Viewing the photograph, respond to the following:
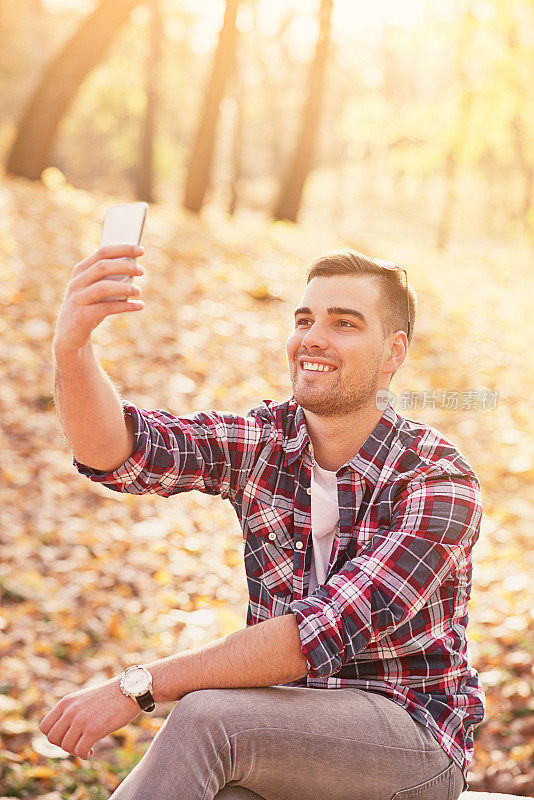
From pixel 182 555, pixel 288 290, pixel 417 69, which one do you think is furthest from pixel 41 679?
pixel 417 69

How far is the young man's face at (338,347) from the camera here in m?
2.54

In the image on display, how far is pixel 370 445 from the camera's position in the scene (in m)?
2.52

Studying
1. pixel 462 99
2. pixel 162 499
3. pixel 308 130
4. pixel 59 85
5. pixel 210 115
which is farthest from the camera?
pixel 462 99

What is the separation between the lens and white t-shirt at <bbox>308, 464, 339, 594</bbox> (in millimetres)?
2543

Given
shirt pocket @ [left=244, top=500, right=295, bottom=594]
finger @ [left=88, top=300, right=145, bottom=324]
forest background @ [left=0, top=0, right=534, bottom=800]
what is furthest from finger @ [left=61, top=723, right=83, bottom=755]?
forest background @ [left=0, top=0, right=534, bottom=800]

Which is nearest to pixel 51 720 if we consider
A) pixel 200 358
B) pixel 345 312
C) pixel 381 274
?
pixel 345 312

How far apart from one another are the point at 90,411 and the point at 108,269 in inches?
18.0

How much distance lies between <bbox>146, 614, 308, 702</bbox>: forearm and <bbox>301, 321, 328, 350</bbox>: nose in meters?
0.82

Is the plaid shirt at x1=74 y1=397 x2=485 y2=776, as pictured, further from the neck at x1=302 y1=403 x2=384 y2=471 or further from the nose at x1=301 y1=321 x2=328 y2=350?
the nose at x1=301 y1=321 x2=328 y2=350

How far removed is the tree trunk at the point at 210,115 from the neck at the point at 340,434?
1168cm

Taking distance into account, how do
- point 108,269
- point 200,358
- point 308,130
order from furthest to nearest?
point 308,130, point 200,358, point 108,269

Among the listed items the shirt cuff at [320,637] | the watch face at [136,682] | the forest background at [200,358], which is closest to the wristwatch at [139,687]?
the watch face at [136,682]

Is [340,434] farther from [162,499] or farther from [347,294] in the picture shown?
[162,499]

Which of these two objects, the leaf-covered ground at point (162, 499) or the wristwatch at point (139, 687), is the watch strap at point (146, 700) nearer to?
the wristwatch at point (139, 687)
